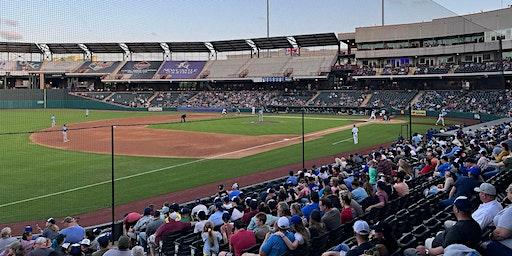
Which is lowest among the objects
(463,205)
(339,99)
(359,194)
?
(359,194)

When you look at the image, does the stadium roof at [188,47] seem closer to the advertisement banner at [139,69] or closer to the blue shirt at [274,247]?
the advertisement banner at [139,69]

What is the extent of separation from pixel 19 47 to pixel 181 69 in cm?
2905

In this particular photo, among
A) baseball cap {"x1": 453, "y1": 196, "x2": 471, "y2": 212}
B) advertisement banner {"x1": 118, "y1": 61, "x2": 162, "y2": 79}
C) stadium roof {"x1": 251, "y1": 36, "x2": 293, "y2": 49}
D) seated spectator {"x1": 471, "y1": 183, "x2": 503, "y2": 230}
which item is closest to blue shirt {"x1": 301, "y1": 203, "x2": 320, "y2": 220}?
seated spectator {"x1": 471, "y1": 183, "x2": 503, "y2": 230}

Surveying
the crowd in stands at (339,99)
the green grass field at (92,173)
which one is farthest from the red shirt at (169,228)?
the crowd in stands at (339,99)

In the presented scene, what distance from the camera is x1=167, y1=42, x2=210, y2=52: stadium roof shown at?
270 feet

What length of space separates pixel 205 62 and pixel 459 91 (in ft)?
147

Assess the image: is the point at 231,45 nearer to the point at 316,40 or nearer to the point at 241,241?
the point at 316,40

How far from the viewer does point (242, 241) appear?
6980 millimetres

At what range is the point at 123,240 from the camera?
21.9ft

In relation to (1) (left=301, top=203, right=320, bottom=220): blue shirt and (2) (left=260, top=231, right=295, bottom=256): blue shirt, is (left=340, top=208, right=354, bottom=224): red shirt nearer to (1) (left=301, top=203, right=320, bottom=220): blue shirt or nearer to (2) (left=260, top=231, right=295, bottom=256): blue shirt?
(1) (left=301, top=203, right=320, bottom=220): blue shirt

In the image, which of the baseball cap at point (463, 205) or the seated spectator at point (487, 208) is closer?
the baseball cap at point (463, 205)

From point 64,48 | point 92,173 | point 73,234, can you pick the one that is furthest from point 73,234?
point 64,48

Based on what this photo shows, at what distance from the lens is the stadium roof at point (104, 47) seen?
85.6 m

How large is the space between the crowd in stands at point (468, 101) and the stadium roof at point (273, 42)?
25.1 m
